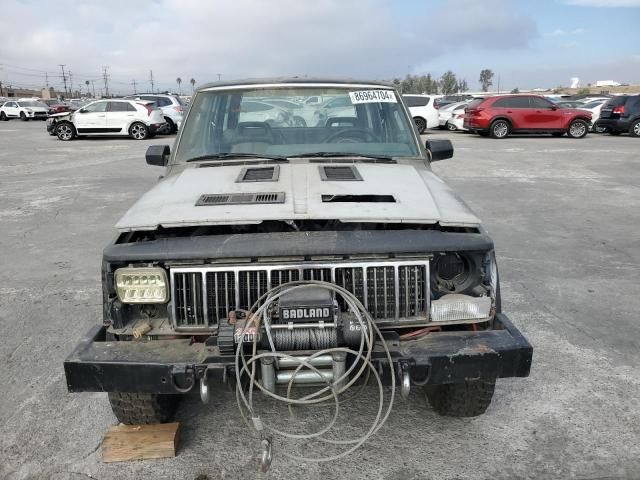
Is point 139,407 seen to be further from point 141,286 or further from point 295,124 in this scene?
point 295,124

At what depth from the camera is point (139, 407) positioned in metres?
2.88

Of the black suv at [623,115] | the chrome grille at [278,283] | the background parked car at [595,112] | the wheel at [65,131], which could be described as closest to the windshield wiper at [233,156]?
the chrome grille at [278,283]

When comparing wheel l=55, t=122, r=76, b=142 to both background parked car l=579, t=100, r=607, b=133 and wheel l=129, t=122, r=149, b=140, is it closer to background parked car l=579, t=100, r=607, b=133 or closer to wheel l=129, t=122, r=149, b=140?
wheel l=129, t=122, r=149, b=140

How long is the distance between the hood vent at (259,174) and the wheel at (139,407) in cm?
135

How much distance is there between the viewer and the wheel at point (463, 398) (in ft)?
9.71

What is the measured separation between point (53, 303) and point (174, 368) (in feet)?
9.89

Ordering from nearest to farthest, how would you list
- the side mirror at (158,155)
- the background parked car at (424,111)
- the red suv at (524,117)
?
1. the side mirror at (158,155)
2. the red suv at (524,117)
3. the background parked car at (424,111)

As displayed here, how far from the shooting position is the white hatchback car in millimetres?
20797

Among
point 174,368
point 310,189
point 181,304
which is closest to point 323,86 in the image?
point 310,189

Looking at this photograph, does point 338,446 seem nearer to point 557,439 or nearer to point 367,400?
point 367,400

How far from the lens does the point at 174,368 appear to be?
2.44 meters

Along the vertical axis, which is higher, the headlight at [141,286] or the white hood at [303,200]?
the white hood at [303,200]

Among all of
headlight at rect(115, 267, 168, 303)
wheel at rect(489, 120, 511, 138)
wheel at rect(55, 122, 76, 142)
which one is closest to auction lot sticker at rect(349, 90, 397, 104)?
headlight at rect(115, 267, 168, 303)

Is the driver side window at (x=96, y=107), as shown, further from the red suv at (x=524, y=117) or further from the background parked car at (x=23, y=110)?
the background parked car at (x=23, y=110)
